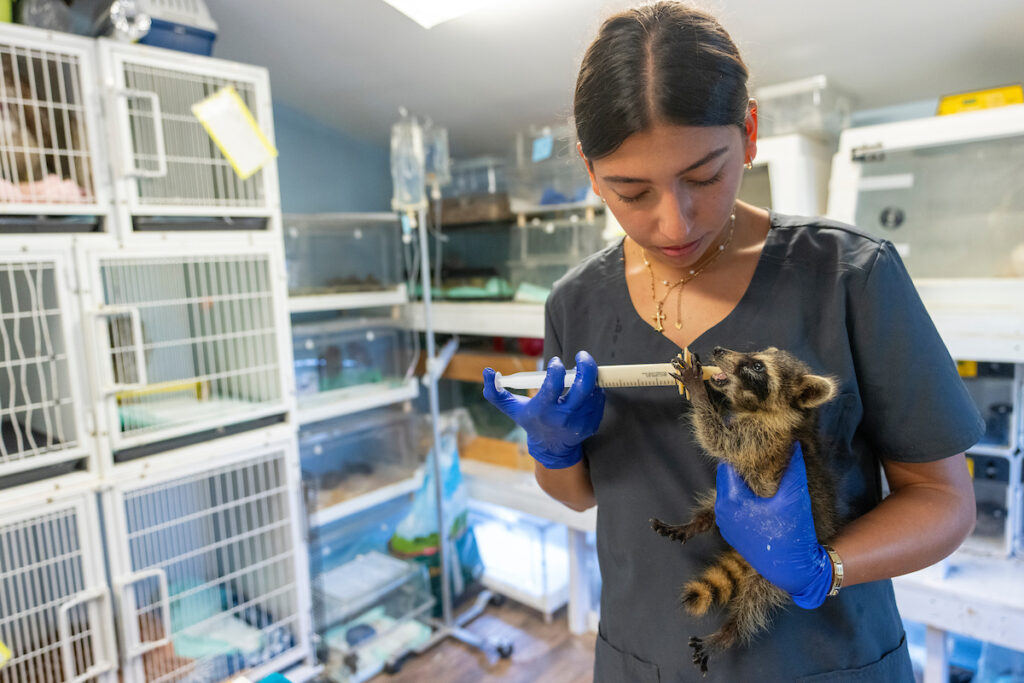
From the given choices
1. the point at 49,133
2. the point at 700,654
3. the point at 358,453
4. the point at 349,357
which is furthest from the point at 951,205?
the point at 49,133

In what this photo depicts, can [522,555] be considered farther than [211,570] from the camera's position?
Yes

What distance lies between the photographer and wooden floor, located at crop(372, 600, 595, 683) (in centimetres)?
214

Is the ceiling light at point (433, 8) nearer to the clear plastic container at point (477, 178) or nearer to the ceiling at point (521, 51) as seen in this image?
the ceiling at point (521, 51)

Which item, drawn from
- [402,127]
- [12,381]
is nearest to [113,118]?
[12,381]

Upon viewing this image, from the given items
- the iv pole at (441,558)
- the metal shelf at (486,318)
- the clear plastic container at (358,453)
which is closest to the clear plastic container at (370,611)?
the iv pole at (441,558)

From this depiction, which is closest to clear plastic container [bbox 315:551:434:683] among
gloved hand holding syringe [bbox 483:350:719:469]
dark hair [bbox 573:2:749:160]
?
gloved hand holding syringe [bbox 483:350:719:469]

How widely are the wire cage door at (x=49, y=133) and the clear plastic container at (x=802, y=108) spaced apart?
5.87ft

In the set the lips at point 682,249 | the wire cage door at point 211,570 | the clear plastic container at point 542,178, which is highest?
the clear plastic container at point 542,178

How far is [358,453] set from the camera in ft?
8.61

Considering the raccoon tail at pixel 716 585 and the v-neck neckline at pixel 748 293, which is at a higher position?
the v-neck neckline at pixel 748 293

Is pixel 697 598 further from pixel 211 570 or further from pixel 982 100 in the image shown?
pixel 211 570

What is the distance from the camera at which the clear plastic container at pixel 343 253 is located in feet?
8.11

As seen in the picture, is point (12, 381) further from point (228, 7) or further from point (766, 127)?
point (766, 127)

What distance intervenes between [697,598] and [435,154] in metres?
1.97
